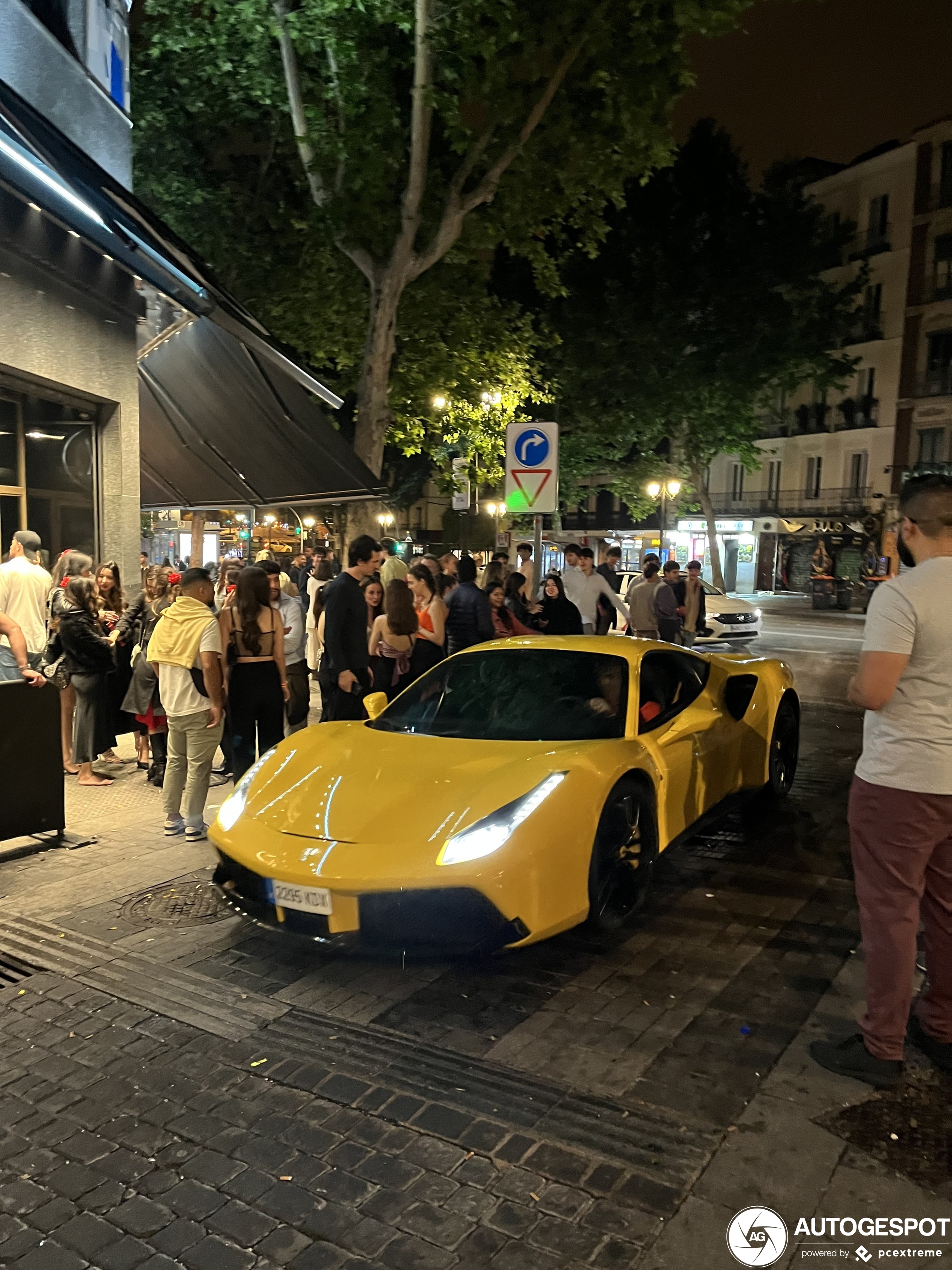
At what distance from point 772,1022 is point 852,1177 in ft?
3.20

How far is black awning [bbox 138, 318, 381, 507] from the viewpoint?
11.5 meters

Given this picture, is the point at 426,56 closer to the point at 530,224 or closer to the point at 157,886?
the point at 530,224

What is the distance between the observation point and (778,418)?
127 feet

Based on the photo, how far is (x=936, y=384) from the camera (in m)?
38.4

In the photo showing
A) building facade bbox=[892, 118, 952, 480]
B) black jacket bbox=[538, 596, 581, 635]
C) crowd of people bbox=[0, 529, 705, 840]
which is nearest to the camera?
crowd of people bbox=[0, 529, 705, 840]

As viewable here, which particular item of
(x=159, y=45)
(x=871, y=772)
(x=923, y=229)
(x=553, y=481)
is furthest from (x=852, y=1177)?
(x=923, y=229)

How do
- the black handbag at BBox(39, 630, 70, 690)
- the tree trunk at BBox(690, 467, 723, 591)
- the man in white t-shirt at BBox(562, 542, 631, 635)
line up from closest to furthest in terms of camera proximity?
the black handbag at BBox(39, 630, 70, 690) → the man in white t-shirt at BBox(562, 542, 631, 635) → the tree trunk at BBox(690, 467, 723, 591)

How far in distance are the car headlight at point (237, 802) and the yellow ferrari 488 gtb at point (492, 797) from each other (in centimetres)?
1

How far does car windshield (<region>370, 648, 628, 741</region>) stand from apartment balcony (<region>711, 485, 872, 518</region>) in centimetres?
4094

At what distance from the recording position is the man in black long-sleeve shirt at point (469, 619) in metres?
8.98

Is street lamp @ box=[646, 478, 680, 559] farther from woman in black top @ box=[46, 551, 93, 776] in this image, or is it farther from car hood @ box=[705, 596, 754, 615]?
woman in black top @ box=[46, 551, 93, 776]

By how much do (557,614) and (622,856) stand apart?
21.5 ft

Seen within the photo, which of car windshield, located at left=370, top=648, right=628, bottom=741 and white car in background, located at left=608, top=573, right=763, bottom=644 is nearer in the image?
car windshield, located at left=370, top=648, right=628, bottom=741

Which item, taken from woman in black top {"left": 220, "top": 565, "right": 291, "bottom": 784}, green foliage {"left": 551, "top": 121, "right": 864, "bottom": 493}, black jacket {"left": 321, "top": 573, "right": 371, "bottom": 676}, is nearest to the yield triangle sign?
black jacket {"left": 321, "top": 573, "right": 371, "bottom": 676}
